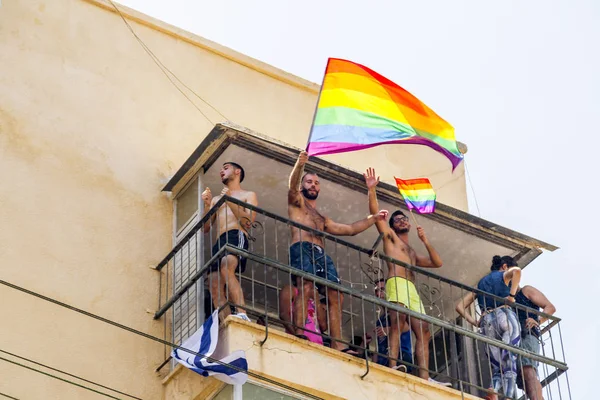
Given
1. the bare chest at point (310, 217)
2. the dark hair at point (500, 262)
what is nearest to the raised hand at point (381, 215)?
the bare chest at point (310, 217)

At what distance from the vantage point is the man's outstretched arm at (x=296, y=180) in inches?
543

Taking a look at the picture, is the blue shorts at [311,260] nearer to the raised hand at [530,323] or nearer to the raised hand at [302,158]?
the raised hand at [302,158]

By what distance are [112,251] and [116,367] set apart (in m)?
1.19

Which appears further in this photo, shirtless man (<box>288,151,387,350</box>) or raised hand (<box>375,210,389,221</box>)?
raised hand (<box>375,210,389,221</box>)

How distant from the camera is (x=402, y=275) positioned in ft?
47.7

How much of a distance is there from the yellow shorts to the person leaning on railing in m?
0.76

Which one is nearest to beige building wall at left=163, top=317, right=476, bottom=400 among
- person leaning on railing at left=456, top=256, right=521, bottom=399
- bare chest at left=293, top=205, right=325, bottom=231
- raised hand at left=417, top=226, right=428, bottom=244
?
person leaning on railing at left=456, top=256, right=521, bottom=399

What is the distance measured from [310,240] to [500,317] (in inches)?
85.7

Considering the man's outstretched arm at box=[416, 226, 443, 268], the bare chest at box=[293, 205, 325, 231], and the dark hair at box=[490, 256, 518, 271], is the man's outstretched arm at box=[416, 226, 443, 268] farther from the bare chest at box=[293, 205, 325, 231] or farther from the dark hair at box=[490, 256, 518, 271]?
the bare chest at box=[293, 205, 325, 231]

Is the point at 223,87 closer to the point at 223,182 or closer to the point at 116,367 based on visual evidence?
the point at 223,182

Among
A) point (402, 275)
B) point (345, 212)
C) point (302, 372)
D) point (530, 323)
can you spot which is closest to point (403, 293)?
point (402, 275)

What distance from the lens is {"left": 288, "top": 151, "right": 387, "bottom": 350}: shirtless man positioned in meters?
13.6

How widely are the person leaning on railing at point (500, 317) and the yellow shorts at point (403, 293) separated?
0.76 meters

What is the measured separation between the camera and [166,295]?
13820mm
